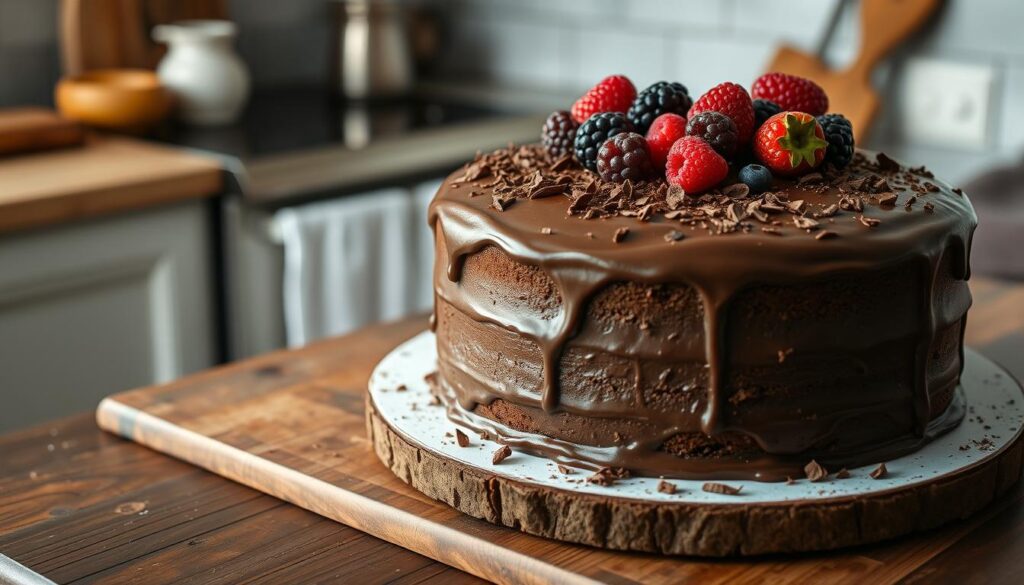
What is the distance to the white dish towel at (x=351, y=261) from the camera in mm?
2301

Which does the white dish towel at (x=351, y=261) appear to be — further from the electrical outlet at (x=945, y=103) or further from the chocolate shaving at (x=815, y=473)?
the chocolate shaving at (x=815, y=473)

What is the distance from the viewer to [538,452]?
1123 mm

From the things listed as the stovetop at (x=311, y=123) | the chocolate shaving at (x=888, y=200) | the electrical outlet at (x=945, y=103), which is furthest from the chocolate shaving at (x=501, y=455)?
the electrical outlet at (x=945, y=103)

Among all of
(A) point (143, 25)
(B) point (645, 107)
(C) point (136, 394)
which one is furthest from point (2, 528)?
(A) point (143, 25)

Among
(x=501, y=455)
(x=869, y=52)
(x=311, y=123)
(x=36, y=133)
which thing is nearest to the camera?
(x=501, y=455)

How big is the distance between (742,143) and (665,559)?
0.41 meters

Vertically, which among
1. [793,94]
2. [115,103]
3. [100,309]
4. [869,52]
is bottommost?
[100,309]

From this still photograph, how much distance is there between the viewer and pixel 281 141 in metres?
2.51

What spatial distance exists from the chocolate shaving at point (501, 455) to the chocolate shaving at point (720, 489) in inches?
7.0

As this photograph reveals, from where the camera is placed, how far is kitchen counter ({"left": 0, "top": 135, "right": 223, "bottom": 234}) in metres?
1.97

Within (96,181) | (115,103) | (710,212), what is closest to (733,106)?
(710,212)

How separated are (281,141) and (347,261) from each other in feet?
1.04

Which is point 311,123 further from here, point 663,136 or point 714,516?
point 714,516

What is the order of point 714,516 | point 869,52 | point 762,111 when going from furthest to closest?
point 869,52 → point 762,111 → point 714,516
